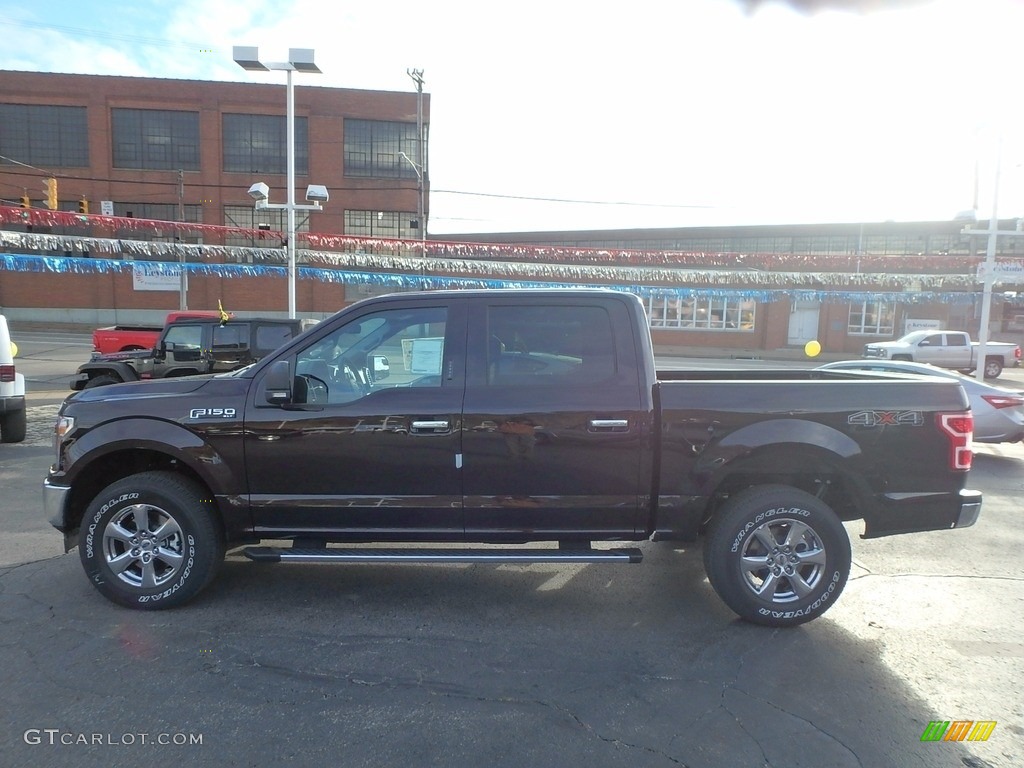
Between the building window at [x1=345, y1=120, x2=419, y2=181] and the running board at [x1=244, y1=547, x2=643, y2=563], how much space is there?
124ft

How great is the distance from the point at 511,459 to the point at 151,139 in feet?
145

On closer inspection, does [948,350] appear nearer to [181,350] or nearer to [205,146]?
[181,350]

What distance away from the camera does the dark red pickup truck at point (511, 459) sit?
161 inches

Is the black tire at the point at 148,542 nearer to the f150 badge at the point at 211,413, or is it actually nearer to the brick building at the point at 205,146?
the f150 badge at the point at 211,413

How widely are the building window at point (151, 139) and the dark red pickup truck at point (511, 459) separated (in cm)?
4137

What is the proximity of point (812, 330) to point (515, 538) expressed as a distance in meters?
38.5

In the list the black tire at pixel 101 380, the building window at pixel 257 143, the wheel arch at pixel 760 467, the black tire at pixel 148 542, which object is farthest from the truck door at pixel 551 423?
the building window at pixel 257 143

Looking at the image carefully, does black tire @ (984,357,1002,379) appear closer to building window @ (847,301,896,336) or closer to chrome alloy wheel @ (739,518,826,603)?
building window @ (847,301,896,336)

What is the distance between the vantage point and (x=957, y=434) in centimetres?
415

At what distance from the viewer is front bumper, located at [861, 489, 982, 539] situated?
418 cm

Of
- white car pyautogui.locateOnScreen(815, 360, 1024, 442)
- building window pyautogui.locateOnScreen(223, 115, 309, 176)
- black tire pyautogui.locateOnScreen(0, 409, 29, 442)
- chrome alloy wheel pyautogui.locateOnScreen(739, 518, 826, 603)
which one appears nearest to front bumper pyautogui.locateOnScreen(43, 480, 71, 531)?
chrome alloy wheel pyautogui.locateOnScreen(739, 518, 826, 603)

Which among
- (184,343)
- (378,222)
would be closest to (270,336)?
(184,343)

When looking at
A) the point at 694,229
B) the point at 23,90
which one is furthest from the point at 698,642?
the point at 23,90
